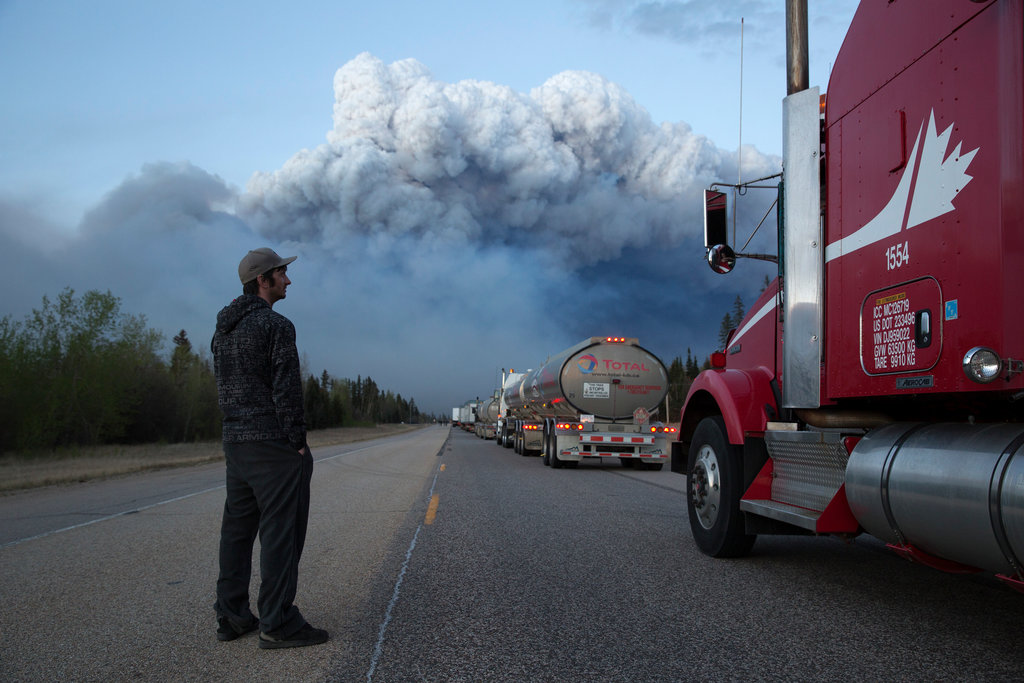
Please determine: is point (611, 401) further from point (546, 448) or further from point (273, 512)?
point (273, 512)

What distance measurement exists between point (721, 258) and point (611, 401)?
11.7m

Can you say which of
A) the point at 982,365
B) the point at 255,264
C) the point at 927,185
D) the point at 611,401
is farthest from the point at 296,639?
the point at 611,401

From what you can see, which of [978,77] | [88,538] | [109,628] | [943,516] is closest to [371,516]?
[88,538]

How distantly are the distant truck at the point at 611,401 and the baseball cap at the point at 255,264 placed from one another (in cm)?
1355

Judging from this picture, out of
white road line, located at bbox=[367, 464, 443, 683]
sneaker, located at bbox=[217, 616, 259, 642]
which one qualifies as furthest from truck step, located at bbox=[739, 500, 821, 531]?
sneaker, located at bbox=[217, 616, 259, 642]

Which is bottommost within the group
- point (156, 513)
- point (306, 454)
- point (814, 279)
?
point (156, 513)

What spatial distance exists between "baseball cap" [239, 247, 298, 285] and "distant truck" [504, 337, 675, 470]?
44.5 ft

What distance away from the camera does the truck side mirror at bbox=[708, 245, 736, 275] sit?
5633 millimetres

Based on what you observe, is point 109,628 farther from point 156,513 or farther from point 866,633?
point 156,513

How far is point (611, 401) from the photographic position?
17.2m

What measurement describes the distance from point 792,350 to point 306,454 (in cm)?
322

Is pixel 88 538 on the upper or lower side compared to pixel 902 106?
lower

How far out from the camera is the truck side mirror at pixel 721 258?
5633mm

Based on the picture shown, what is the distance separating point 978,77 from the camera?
10.7 ft
